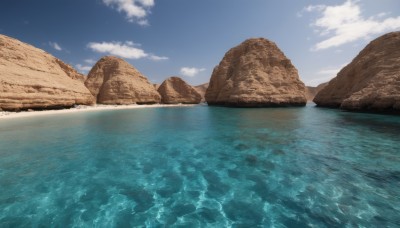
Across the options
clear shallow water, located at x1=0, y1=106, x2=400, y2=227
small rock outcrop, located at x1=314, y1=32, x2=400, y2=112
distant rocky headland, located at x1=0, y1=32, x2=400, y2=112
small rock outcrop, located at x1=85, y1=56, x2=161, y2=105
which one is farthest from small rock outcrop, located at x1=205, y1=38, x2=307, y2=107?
clear shallow water, located at x1=0, y1=106, x2=400, y2=227

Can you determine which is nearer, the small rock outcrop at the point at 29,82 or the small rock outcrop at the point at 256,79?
the small rock outcrop at the point at 29,82

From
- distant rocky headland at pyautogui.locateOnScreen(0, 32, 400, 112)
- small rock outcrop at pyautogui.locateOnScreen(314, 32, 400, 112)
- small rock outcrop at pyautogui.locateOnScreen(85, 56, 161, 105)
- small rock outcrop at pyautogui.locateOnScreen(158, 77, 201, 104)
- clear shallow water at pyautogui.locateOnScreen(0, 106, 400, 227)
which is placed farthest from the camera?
small rock outcrop at pyautogui.locateOnScreen(158, 77, 201, 104)

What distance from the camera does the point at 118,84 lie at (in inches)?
2940

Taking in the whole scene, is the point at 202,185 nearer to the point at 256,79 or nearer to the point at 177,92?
the point at 256,79

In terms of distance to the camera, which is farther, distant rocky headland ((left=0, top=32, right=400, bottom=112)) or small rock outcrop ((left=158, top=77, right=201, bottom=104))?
small rock outcrop ((left=158, top=77, right=201, bottom=104))

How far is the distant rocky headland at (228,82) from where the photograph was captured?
3475 cm

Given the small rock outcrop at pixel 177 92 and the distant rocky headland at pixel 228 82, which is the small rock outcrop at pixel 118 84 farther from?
the small rock outcrop at pixel 177 92

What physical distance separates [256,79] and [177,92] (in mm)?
49653

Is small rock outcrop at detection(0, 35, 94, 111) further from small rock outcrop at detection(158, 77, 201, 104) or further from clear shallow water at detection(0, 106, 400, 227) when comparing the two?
small rock outcrop at detection(158, 77, 201, 104)

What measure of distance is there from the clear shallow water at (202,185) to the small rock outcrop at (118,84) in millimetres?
62429

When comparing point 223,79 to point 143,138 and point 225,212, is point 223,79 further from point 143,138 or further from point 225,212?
point 225,212

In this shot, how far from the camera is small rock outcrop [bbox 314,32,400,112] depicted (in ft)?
101

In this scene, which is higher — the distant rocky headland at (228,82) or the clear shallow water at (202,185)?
the distant rocky headland at (228,82)

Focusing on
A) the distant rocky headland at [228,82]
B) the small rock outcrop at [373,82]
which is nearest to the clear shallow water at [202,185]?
the small rock outcrop at [373,82]
